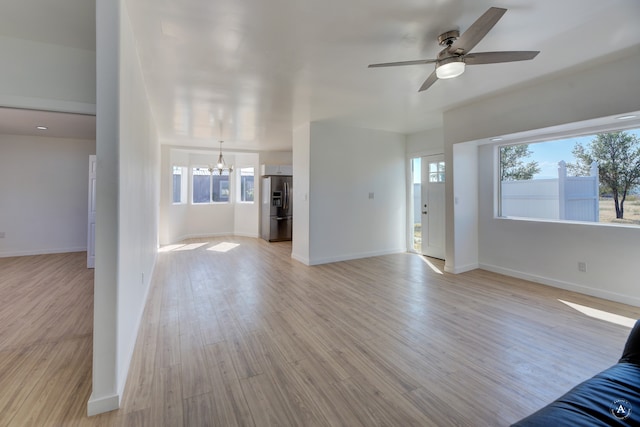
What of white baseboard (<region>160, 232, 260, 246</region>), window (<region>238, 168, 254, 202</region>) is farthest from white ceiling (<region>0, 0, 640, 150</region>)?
Answer: window (<region>238, 168, 254, 202</region>)

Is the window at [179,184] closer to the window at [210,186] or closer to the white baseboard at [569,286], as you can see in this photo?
the window at [210,186]

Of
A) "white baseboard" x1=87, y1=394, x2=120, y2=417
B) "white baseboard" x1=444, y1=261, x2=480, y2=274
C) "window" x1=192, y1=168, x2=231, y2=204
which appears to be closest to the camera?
"white baseboard" x1=87, y1=394, x2=120, y2=417

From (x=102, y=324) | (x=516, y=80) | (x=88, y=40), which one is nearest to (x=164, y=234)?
(x=88, y=40)

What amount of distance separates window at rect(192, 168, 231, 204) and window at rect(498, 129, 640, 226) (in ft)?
24.1

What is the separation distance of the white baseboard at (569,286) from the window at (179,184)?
25.1ft

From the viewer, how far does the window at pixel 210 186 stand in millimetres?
8320

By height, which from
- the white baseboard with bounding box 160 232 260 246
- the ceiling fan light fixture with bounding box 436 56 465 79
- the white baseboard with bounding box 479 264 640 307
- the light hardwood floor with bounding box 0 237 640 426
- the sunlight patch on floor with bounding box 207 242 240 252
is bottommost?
the light hardwood floor with bounding box 0 237 640 426

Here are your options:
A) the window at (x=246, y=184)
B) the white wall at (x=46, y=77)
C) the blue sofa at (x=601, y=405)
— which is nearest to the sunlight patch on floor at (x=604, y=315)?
the blue sofa at (x=601, y=405)

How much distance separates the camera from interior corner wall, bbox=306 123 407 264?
5184 millimetres

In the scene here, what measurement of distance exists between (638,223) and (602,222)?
0.31 m

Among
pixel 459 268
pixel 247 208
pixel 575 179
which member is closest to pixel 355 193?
pixel 459 268

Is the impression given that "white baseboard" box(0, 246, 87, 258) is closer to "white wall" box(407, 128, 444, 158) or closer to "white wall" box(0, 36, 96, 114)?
"white wall" box(0, 36, 96, 114)

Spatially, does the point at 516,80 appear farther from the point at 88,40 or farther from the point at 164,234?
the point at 164,234

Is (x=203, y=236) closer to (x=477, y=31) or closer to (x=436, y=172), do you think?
(x=436, y=172)
